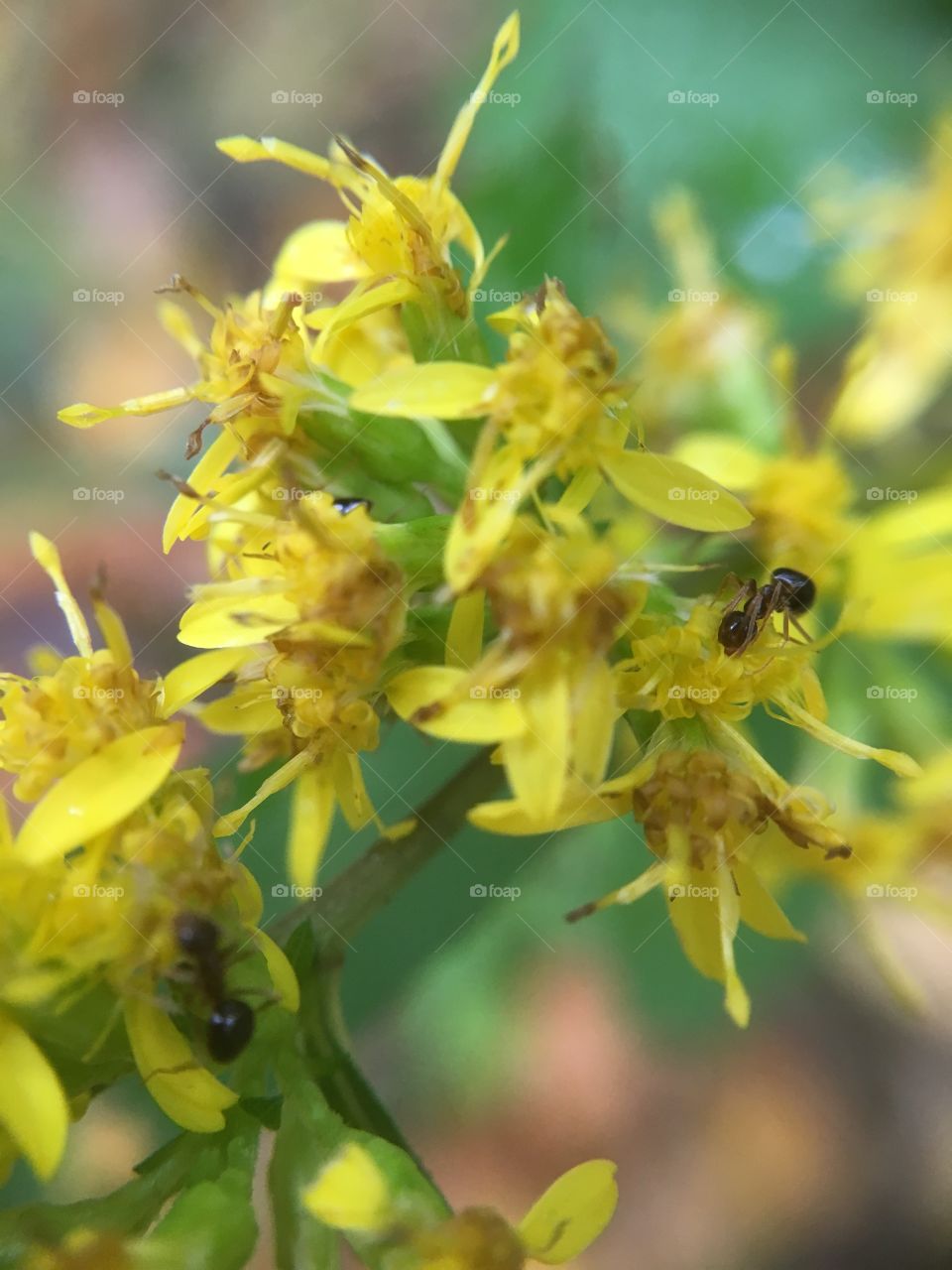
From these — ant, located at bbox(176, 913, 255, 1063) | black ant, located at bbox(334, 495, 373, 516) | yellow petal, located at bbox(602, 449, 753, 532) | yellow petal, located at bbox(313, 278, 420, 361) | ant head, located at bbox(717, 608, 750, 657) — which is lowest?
ant, located at bbox(176, 913, 255, 1063)

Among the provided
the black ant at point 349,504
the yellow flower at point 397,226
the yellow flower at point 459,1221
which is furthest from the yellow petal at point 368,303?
the yellow flower at point 459,1221

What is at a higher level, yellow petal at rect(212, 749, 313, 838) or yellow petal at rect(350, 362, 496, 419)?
yellow petal at rect(350, 362, 496, 419)

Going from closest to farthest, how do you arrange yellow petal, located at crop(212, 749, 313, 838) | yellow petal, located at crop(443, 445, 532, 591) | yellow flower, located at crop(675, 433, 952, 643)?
yellow petal, located at crop(443, 445, 532, 591)
yellow petal, located at crop(212, 749, 313, 838)
yellow flower, located at crop(675, 433, 952, 643)

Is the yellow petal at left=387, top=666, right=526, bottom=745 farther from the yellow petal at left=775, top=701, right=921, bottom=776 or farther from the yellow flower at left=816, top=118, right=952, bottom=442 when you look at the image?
the yellow flower at left=816, top=118, right=952, bottom=442

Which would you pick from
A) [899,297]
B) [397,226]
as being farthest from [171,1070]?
[899,297]

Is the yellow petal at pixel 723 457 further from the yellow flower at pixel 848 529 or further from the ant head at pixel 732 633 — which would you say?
the ant head at pixel 732 633

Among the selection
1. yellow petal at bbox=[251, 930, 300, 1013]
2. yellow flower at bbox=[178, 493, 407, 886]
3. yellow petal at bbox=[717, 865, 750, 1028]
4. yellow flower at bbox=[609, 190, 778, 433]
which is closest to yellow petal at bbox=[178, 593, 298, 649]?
yellow flower at bbox=[178, 493, 407, 886]

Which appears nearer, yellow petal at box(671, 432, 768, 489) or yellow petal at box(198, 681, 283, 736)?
yellow petal at box(198, 681, 283, 736)

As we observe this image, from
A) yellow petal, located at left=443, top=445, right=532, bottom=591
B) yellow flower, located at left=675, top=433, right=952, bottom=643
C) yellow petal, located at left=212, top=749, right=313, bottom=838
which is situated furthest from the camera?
yellow flower, located at left=675, top=433, right=952, bottom=643

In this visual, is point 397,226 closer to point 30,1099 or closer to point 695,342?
point 695,342
